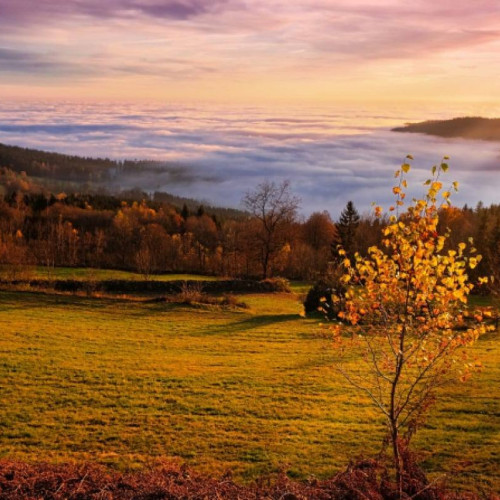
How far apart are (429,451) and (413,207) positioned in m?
9.05

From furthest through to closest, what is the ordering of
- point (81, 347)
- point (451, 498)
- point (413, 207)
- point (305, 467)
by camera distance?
point (81, 347) < point (305, 467) < point (451, 498) < point (413, 207)

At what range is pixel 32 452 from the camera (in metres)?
14.2

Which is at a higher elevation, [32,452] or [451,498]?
[451,498]

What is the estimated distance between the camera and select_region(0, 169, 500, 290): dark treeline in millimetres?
65812

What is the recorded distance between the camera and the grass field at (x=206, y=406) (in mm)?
14297

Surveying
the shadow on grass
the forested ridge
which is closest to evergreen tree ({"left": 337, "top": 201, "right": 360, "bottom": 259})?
the forested ridge

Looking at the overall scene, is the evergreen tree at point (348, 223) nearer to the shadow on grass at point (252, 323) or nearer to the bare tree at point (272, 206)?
the bare tree at point (272, 206)

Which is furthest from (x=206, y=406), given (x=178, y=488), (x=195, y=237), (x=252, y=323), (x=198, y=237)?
(x=198, y=237)

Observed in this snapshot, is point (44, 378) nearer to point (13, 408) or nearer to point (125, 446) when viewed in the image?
point (13, 408)

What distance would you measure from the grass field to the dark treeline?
1654 cm

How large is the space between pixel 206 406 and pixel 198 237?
92.6 m

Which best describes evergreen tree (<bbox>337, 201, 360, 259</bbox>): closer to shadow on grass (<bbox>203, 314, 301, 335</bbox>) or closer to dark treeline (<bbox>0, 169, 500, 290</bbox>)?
dark treeline (<bbox>0, 169, 500, 290</bbox>)

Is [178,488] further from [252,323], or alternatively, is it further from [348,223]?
[348,223]

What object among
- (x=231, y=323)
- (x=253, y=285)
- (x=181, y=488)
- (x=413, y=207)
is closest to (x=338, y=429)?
(x=181, y=488)
